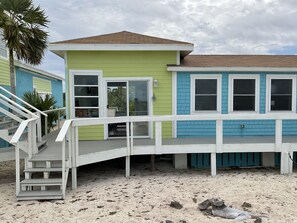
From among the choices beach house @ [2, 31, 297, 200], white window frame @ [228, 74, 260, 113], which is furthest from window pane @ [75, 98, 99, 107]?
white window frame @ [228, 74, 260, 113]

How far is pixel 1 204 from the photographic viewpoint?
528cm

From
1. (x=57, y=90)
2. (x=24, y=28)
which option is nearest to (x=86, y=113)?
(x=24, y=28)

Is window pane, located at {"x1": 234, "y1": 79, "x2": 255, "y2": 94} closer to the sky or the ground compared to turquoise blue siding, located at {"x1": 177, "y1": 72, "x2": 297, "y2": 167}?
closer to the sky

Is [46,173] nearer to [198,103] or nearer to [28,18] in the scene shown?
[198,103]

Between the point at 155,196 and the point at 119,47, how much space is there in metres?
4.51

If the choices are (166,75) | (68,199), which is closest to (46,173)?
(68,199)

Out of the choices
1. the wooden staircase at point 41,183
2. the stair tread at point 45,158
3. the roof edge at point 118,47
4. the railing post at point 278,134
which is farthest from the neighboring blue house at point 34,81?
the railing post at point 278,134

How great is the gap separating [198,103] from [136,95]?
1.98 metres

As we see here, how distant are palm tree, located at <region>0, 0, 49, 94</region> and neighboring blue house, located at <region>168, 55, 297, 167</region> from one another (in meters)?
5.34

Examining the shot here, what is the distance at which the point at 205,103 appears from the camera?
8.70 m

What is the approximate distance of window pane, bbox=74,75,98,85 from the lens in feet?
27.4

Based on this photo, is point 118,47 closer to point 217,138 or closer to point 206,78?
point 206,78

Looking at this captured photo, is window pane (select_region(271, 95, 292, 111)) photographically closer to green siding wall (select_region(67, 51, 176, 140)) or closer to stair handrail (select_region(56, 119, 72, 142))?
green siding wall (select_region(67, 51, 176, 140))

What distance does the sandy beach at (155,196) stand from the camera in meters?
4.68
